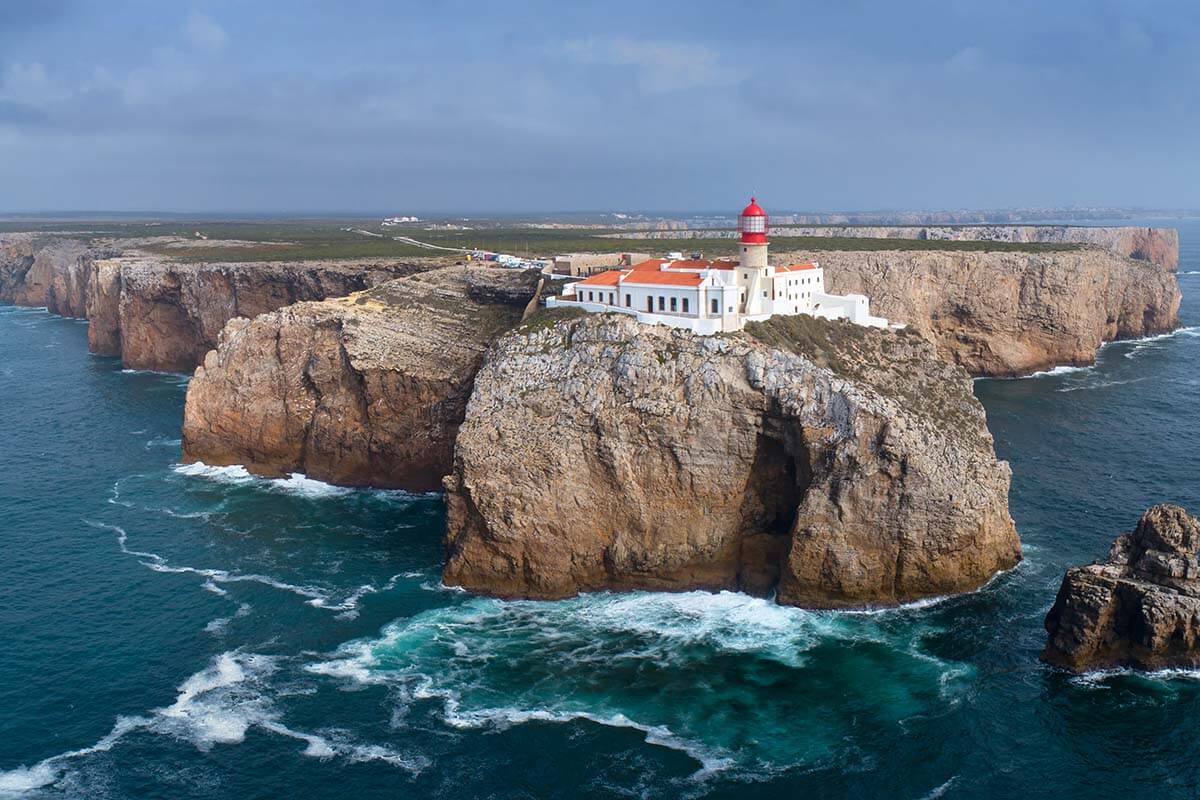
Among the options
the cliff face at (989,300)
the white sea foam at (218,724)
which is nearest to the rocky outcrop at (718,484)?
the white sea foam at (218,724)

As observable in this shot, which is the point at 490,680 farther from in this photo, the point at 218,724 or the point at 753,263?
the point at 753,263

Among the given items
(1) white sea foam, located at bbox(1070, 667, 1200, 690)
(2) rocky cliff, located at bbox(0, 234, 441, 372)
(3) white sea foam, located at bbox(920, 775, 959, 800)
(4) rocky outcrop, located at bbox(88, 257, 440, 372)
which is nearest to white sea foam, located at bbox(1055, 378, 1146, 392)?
(1) white sea foam, located at bbox(1070, 667, 1200, 690)

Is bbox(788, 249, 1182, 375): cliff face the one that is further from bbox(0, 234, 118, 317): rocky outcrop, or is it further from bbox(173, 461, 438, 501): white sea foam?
bbox(0, 234, 118, 317): rocky outcrop

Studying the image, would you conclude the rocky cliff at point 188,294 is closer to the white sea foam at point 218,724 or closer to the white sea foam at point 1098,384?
the white sea foam at point 218,724

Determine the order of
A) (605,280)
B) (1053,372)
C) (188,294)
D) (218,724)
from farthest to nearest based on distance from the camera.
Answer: (188,294), (1053,372), (605,280), (218,724)

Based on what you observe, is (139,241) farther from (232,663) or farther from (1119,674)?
(1119,674)

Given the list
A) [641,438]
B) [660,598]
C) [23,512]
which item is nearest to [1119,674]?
[660,598]

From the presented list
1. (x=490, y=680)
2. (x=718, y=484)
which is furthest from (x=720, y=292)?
(x=490, y=680)
